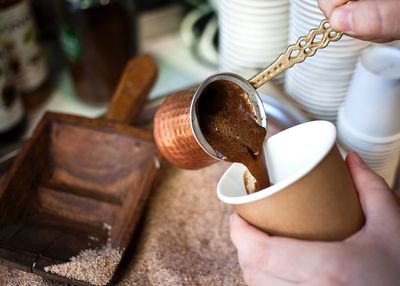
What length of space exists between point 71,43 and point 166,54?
234mm

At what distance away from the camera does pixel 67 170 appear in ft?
2.17

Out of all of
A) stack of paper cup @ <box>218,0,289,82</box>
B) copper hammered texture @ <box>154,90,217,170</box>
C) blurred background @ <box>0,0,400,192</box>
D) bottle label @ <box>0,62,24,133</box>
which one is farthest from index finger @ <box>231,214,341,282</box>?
bottle label @ <box>0,62,24,133</box>

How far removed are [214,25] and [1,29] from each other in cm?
37

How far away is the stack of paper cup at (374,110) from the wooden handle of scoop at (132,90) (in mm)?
257

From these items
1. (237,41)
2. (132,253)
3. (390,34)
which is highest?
(390,34)

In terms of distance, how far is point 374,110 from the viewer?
1.86 feet

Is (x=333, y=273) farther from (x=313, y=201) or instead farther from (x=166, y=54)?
(x=166, y=54)

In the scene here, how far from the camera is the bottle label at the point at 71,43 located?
776 millimetres

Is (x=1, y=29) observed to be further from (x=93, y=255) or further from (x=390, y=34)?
(x=390, y=34)

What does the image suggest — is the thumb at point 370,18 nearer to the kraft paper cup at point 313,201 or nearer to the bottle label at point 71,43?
the kraft paper cup at point 313,201

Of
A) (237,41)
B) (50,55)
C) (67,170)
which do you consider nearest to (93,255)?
(67,170)

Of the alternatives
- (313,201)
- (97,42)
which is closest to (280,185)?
(313,201)

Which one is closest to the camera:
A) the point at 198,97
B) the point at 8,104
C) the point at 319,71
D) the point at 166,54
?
the point at 198,97

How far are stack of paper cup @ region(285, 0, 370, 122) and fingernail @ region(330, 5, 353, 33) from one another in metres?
0.13
